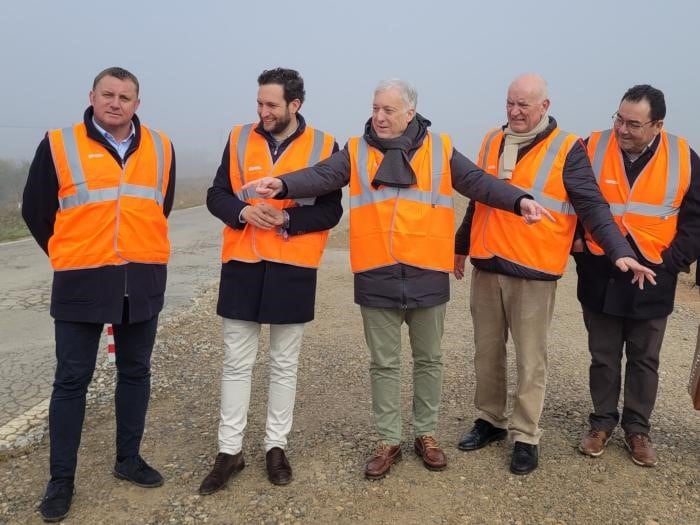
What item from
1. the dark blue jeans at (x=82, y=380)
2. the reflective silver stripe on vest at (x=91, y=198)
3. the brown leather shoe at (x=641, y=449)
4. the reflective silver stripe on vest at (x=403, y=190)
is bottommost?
the brown leather shoe at (x=641, y=449)

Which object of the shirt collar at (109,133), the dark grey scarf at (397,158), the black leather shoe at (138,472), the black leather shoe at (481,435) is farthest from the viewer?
the black leather shoe at (481,435)

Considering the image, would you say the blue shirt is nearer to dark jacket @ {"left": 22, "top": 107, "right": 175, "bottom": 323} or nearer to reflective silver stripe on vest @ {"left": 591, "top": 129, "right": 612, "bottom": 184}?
dark jacket @ {"left": 22, "top": 107, "right": 175, "bottom": 323}

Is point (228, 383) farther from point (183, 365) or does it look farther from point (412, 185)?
point (183, 365)

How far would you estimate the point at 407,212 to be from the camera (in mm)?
3596

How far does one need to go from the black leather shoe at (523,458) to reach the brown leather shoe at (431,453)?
41 cm

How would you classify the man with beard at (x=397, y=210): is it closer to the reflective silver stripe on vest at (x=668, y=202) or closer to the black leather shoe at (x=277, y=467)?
the black leather shoe at (x=277, y=467)

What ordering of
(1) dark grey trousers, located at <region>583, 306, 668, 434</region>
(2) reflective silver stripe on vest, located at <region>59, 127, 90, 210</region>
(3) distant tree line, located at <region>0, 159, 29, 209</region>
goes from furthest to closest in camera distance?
(3) distant tree line, located at <region>0, 159, 29, 209</region>, (1) dark grey trousers, located at <region>583, 306, 668, 434</region>, (2) reflective silver stripe on vest, located at <region>59, 127, 90, 210</region>

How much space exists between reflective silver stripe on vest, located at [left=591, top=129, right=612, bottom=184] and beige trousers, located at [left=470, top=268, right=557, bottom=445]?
0.75 m

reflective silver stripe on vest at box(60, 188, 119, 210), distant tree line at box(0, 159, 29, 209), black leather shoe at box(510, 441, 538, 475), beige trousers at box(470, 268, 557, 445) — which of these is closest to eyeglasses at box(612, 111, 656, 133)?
beige trousers at box(470, 268, 557, 445)

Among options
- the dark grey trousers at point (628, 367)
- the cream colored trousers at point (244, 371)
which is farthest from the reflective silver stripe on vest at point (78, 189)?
the dark grey trousers at point (628, 367)

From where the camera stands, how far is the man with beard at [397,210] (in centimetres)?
356

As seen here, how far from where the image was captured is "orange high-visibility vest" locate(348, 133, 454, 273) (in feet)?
11.8

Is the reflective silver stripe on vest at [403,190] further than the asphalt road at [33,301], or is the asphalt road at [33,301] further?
the asphalt road at [33,301]

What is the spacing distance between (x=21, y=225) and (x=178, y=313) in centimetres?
1176
